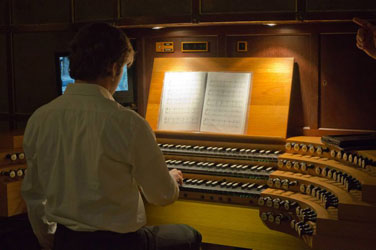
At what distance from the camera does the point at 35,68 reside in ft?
19.0

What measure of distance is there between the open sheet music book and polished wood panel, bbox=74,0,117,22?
85cm

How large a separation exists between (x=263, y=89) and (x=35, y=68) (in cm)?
269

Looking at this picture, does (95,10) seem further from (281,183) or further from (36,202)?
(36,202)

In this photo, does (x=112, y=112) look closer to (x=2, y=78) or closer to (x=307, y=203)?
(x=307, y=203)

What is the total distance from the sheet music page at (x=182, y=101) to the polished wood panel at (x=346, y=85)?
1.08 m

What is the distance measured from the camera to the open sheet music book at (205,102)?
4.51m

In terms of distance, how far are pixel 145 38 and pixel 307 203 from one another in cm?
240

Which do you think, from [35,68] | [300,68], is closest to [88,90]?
[300,68]

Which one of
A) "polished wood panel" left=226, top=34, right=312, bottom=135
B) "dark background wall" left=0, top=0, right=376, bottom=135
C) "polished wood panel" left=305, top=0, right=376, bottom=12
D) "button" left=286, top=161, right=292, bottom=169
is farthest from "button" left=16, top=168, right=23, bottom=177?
"polished wood panel" left=305, top=0, right=376, bottom=12

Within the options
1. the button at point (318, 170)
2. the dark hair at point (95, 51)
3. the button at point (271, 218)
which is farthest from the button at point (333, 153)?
the dark hair at point (95, 51)

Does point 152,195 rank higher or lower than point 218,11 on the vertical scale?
lower

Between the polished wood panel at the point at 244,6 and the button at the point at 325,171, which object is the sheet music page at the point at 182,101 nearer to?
the polished wood panel at the point at 244,6

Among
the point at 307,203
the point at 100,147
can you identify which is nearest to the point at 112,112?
the point at 100,147

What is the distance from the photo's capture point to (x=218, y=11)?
14.8 feet
